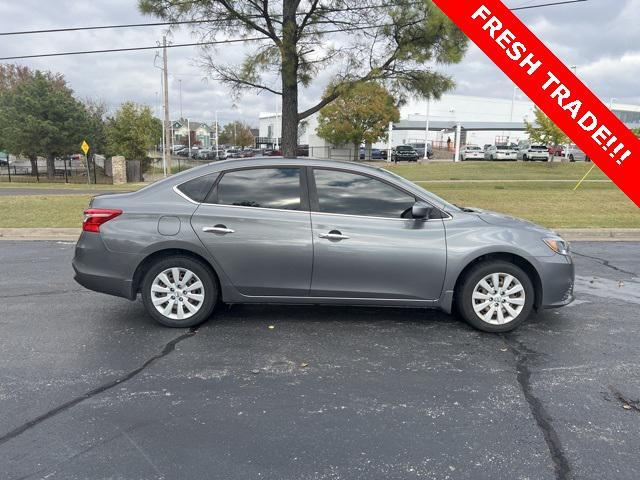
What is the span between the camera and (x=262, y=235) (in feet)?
15.1

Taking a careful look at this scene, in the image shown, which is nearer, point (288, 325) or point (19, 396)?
point (19, 396)

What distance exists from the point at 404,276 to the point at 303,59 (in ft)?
31.7

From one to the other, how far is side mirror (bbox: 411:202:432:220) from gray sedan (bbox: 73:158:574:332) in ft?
0.04

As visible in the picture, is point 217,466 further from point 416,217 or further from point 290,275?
point 416,217

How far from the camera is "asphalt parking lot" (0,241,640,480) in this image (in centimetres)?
274

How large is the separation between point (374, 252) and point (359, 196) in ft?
1.89

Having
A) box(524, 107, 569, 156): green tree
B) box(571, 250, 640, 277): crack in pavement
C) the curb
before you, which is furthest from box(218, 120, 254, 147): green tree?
box(571, 250, 640, 277): crack in pavement

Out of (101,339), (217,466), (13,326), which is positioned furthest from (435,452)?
(13,326)

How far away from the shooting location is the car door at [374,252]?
4.55m

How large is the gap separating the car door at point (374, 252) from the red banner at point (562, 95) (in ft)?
6.55

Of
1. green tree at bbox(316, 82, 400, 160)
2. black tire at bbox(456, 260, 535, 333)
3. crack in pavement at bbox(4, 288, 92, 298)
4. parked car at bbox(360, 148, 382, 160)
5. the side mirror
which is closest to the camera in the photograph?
the side mirror

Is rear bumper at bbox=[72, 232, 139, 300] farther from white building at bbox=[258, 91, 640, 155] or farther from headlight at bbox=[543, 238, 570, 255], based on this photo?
white building at bbox=[258, 91, 640, 155]

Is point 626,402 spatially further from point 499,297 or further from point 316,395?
point 316,395

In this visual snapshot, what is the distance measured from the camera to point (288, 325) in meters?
4.90
